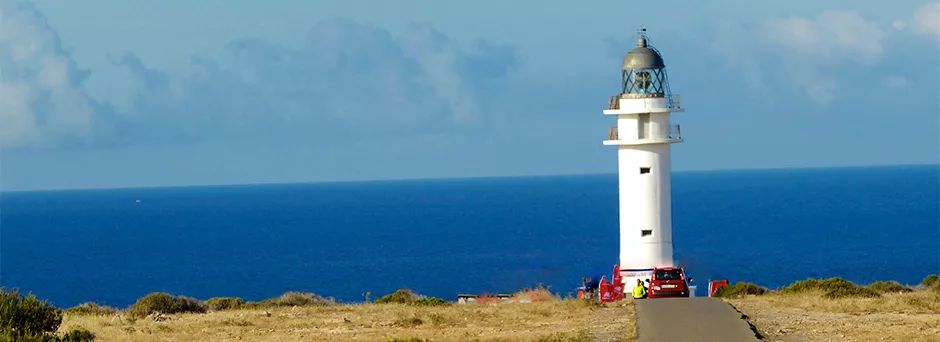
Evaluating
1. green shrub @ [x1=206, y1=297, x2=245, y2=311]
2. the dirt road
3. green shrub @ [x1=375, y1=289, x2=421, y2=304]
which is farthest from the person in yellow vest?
green shrub @ [x1=206, y1=297, x2=245, y2=311]

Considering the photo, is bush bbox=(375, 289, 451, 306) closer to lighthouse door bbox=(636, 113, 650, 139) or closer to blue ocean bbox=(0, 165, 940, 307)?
lighthouse door bbox=(636, 113, 650, 139)

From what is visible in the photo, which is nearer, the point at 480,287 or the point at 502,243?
the point at 480,287

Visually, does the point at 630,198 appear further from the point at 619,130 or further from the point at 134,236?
the point at 134,236

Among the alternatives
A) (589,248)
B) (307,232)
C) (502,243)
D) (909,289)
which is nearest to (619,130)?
(909,289)

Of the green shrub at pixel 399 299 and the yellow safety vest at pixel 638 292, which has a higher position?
the yellow safety vest at pixel 638 292

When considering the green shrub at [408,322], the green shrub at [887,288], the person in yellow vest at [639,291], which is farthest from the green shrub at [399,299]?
the green shrub at [887,288]

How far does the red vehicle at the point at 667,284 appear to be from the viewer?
3797 cm

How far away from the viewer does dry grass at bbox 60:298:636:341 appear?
28.0 meters

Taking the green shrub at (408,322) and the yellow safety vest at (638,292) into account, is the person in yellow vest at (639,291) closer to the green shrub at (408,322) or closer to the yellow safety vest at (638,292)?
the yellow safety vest at (638,292)

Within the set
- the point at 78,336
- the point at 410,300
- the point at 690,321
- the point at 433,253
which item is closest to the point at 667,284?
the point at 410,300

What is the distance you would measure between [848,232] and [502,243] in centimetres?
3155

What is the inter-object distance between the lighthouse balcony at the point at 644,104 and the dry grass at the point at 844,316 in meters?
6.43

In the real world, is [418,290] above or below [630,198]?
below

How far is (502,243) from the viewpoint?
128m
